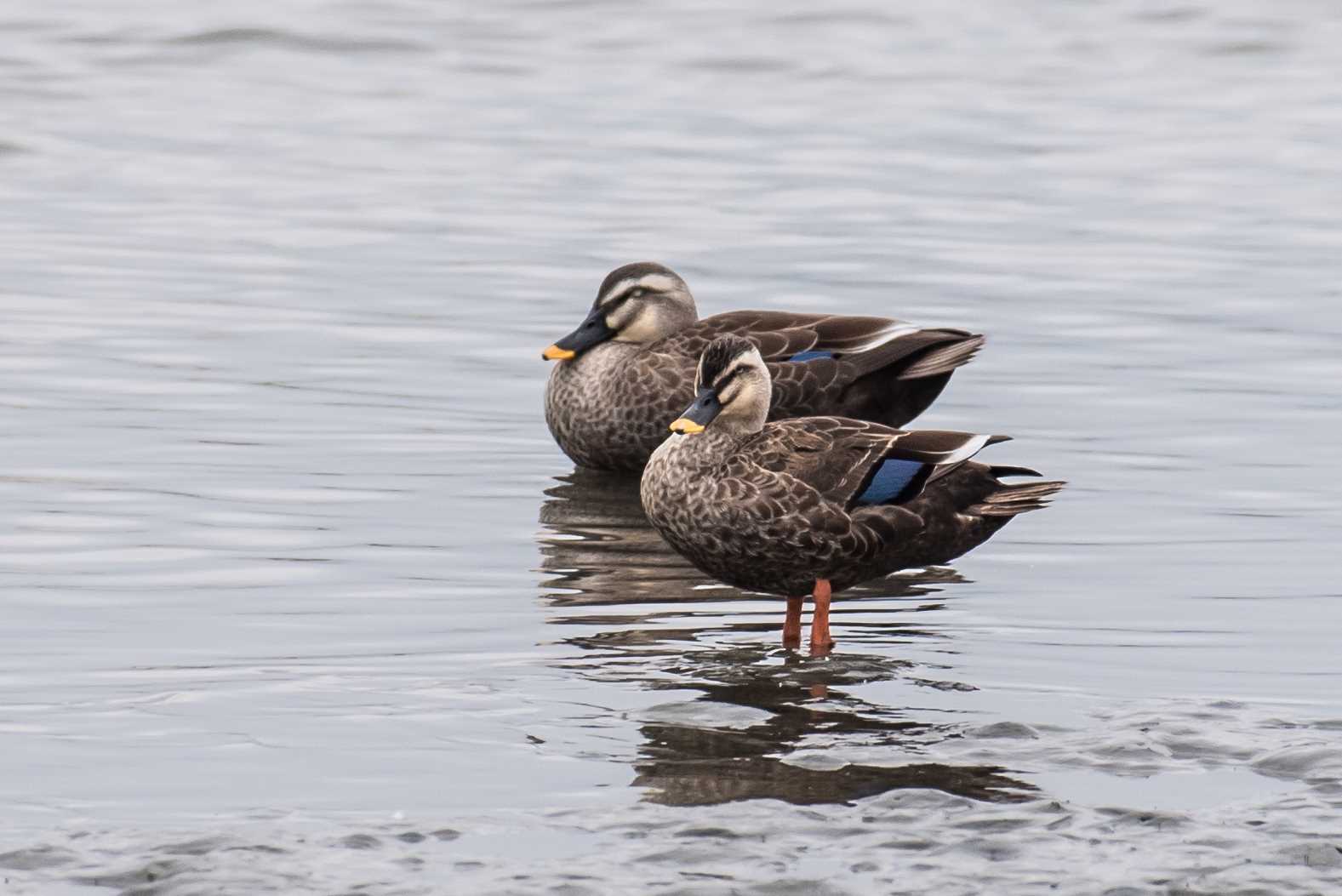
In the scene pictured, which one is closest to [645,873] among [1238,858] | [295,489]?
[1238,858]

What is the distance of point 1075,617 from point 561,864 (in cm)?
332

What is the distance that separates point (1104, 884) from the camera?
5227mm

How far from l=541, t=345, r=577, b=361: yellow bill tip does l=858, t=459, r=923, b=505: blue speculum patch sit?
3216mm

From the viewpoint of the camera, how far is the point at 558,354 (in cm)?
1123

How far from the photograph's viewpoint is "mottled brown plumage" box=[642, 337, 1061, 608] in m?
7.98

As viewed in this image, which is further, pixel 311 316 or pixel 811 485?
pixel 311 316

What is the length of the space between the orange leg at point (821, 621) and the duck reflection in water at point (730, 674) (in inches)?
3.4

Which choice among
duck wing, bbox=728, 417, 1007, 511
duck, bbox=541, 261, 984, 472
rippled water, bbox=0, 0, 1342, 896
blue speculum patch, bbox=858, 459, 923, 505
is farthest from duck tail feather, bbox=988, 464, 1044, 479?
duck, bbox=541, 261, 984, 472

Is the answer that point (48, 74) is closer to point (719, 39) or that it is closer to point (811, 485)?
point (719, 39)

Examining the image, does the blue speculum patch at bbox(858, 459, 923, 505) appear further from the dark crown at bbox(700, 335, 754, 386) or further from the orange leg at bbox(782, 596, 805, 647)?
the dark crown at bbox(700, 335, 754, 386)

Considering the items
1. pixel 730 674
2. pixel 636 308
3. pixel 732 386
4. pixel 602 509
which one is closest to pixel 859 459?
pixel 732 386

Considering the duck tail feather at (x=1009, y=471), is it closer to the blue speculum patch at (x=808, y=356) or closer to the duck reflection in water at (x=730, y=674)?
the duck reflection in water at (x=730, y=674)

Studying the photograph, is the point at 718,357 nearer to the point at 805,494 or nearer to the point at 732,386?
the point at 732,386

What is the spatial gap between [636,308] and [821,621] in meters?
3.89
